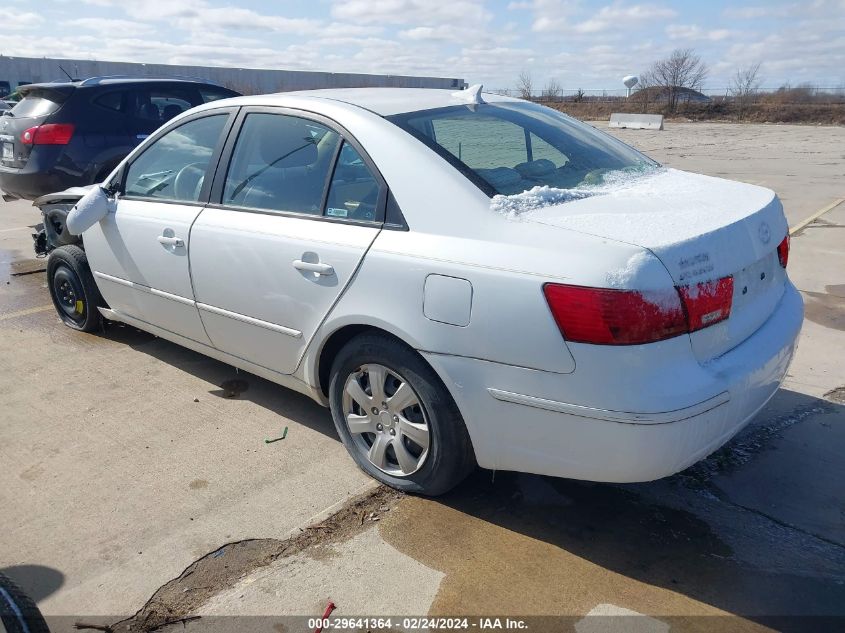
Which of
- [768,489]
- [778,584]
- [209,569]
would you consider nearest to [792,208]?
[768,489]

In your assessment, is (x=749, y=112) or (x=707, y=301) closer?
→ (x=707, y=301)

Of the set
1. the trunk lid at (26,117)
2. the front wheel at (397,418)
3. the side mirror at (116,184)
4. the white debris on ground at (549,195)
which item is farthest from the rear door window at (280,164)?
the trunk lid at (26,117)

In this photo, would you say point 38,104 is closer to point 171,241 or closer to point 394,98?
point 171,241

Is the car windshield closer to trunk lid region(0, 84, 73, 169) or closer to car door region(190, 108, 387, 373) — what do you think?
car door region(190, 108, 387, 373)

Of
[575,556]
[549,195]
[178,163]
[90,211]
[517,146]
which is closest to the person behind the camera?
[575,556]

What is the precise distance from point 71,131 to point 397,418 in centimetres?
612

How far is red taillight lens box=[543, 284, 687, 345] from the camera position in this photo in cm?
236

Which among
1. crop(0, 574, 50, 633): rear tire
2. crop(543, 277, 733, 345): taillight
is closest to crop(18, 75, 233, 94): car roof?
crop(0, 574, 50, 633): rear tire

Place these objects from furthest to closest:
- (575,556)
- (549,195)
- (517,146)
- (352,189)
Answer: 1. (517,146)
2. (352,189)
3. (549,195)
4. (575,556)

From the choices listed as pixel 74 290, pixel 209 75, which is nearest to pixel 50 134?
pixel 74 290

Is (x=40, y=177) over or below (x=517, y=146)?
below

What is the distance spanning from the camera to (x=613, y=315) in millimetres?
2359

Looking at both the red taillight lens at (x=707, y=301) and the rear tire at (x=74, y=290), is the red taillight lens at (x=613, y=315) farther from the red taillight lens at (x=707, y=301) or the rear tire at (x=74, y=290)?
the rear tire at (x=74, y=290)

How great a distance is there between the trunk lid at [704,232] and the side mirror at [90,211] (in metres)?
2.96
